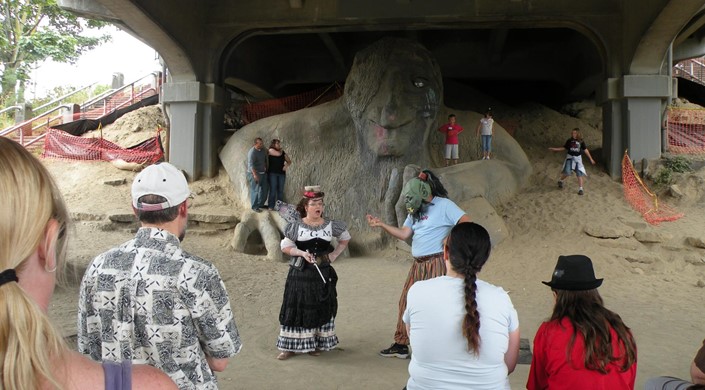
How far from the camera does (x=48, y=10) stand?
2214cm

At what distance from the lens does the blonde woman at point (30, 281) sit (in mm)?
962

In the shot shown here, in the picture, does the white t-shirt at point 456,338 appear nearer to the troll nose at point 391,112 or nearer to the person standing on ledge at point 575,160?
the troll nose at point 391,112

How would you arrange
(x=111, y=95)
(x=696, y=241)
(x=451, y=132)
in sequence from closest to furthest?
(x=696, y=241) → (x=451, y=132) → (x=111, y=95)

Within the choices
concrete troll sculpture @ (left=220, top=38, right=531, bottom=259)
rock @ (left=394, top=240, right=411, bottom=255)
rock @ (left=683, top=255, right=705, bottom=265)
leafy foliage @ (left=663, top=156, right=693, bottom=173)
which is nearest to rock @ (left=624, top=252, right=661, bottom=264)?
rock @ (left=683, top=255, right=705, bottom=265)

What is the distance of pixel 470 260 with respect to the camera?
241cm

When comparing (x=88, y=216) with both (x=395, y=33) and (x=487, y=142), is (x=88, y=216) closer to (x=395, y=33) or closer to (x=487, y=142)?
(x=487, y=142)

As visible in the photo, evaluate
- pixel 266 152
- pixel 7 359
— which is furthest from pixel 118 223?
pixel 7 359

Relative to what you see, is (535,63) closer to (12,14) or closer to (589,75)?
(589,75)

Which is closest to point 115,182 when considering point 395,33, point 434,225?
point 395,33

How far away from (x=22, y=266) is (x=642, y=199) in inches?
448

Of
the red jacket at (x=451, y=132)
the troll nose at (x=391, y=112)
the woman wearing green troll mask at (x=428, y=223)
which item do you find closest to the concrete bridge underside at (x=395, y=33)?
the red jacket at (x=451, y=132)

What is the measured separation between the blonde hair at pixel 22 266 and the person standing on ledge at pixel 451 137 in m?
10.2

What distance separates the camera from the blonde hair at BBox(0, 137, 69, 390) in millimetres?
960

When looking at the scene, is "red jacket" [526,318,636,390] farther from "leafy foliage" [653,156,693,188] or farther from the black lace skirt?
"leafy foliage" [653,156,693,188]
